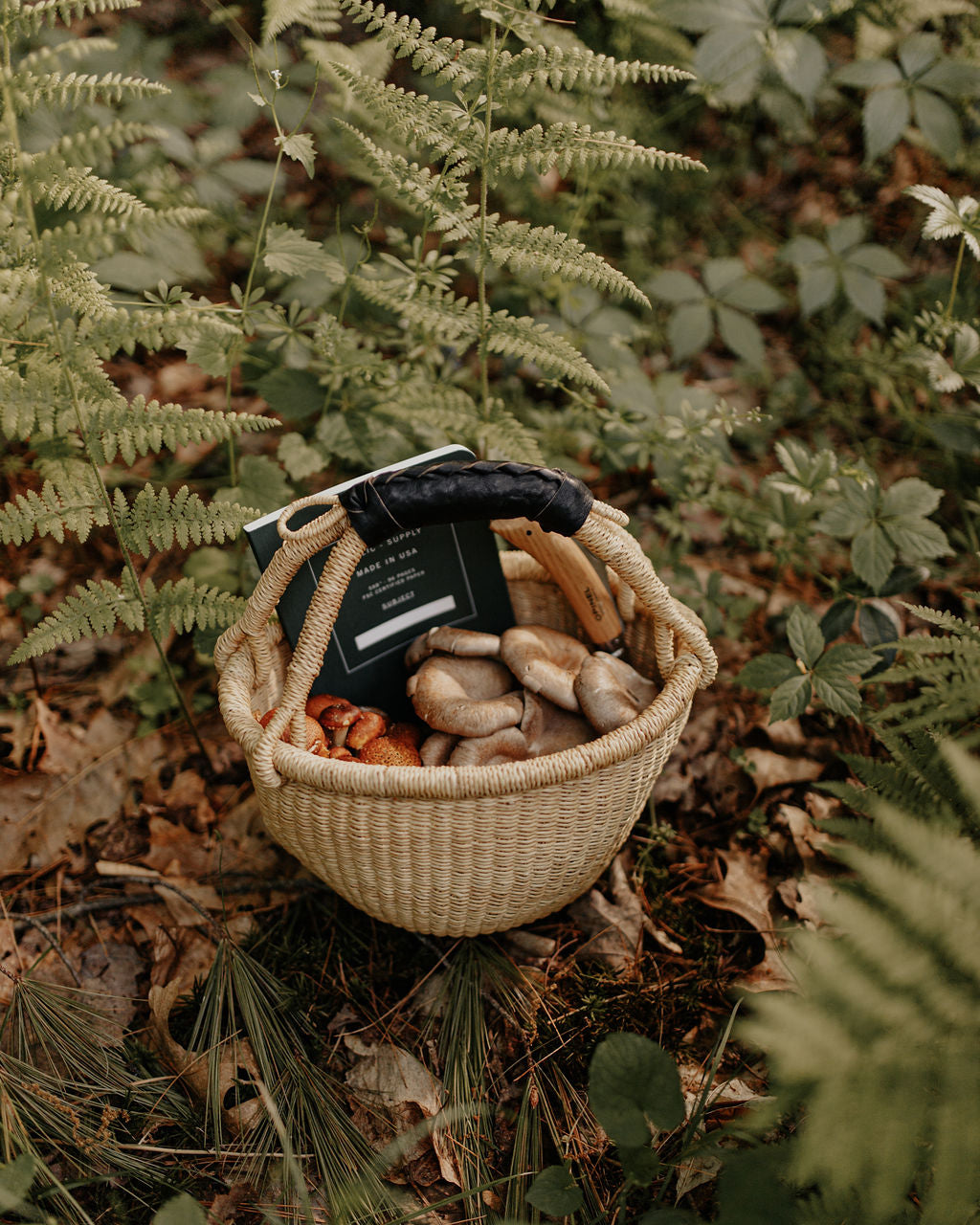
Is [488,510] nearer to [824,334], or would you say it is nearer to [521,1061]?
[521,1061]

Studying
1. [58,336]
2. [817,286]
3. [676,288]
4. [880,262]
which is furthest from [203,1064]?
[880,262]

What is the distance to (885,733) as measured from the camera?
1.58m

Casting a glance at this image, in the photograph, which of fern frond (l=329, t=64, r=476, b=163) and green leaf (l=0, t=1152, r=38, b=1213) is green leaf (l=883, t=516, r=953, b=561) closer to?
fern frond (l=329, t=64, r=476, b=163)

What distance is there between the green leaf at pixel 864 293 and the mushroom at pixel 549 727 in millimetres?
1891

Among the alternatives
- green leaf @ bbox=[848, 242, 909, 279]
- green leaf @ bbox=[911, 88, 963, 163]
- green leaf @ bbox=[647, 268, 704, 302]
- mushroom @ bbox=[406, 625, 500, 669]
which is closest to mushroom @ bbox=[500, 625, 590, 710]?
mushroom @ bbox=[406, 625, 500, 669]

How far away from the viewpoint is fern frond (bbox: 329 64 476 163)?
5.33ft

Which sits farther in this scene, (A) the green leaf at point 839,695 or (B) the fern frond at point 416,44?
(A) the green leaf at point 839,695

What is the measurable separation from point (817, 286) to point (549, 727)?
6.38ft

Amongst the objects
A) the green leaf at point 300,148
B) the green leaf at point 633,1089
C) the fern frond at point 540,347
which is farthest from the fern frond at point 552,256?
the green leaf at point 633,1089

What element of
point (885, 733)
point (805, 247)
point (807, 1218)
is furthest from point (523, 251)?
point (807, 1218)

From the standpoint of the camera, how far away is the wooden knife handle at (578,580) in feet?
5.99

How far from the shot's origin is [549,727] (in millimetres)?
1703

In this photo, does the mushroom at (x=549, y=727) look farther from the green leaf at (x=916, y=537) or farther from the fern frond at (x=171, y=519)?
the green leaf at (x=916, y=537)

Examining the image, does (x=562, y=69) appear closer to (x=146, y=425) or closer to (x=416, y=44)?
(x=416, y=44)
